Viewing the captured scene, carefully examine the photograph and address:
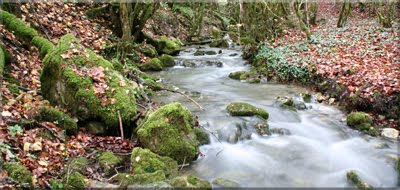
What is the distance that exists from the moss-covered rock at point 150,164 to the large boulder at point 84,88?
1.11m

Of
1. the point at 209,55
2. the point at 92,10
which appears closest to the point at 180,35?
the point at 209,55

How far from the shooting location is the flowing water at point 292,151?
5410 millimetres

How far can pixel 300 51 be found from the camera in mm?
12422

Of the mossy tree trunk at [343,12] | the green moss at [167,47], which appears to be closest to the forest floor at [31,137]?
the green moss at [167,47]

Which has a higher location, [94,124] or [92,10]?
[92,10]

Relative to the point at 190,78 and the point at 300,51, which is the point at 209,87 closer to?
the point at 190,78

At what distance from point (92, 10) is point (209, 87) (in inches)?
249

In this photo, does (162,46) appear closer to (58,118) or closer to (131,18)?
(131,18)

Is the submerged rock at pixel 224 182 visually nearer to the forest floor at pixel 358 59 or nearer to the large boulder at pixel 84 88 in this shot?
the large boulder at pixel 84 88

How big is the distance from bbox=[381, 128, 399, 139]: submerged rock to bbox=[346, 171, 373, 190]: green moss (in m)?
2.01

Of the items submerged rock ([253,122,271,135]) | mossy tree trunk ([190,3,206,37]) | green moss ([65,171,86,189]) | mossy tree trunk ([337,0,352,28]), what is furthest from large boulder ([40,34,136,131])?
mossy tree trunk ([190,3,206,37])

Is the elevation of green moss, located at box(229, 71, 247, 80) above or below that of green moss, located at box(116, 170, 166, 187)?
below

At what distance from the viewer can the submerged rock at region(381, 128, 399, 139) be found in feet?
21.5

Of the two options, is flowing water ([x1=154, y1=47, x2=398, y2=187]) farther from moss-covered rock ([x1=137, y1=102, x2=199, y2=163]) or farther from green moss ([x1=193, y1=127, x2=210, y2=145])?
moss-covered rock ([x1=137, y1=102, x2=199, y2=163])
